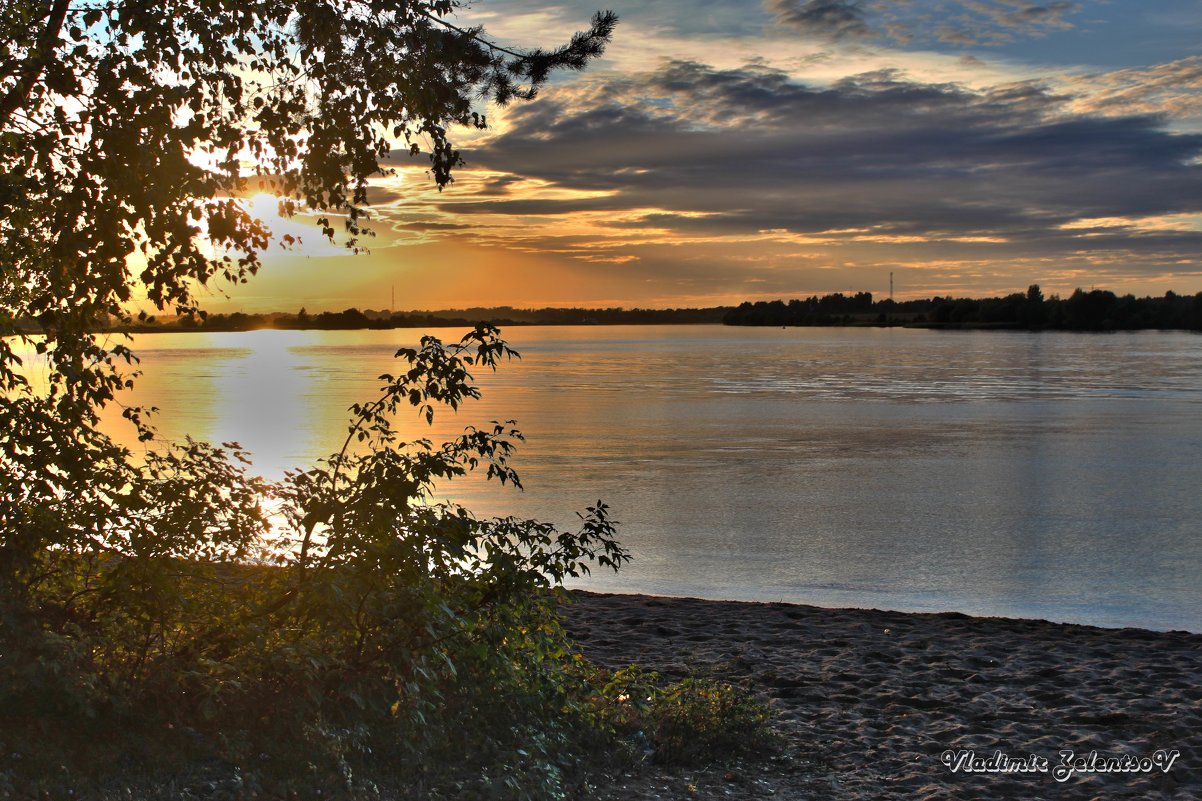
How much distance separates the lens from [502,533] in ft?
21.3

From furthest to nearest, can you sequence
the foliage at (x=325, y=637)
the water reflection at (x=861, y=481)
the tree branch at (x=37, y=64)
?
the water reflection at (x=861, y=481)
the tree branch at (x=37, y=64)
the foliage at (x=325, y=637)

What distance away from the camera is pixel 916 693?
7805mm

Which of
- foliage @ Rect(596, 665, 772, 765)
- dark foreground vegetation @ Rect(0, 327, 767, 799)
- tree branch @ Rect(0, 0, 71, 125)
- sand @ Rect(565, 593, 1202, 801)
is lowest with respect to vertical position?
sand @ Rect(565, 593, 1202, 801)

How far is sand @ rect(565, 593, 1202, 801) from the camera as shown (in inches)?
241

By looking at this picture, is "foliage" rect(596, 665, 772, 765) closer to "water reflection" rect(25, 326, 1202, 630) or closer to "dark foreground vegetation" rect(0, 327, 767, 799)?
"dark foreground vegetation" rect(0, 327, 767, 799)

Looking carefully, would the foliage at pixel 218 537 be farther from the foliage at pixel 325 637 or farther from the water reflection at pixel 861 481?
the water reflection at pixel 861 481

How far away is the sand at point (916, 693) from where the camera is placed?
6.13 meters

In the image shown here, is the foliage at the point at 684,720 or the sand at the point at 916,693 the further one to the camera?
the foliage at the point at 684,720

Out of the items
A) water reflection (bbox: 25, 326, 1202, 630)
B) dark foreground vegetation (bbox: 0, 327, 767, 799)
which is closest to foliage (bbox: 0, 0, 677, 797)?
dark foreground vegetation (bbox: 0, 327, 767, 799)

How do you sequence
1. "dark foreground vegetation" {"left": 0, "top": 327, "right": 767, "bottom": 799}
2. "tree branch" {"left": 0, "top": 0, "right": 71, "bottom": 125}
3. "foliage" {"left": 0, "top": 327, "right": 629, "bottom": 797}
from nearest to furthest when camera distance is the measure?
"dark foreground vegetation" {"left": 0, "top": 327, "right": 767, "bottom": 799} < "foliage" {"left": 0, "top": 327, "right": 629, "bottom": 797} < "tree branch" {"left": 0, "top": 0, "right": 71, "bottom": 125}

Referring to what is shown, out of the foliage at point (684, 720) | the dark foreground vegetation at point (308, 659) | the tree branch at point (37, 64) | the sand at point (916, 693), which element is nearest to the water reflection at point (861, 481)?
the sand at point (916, 693)

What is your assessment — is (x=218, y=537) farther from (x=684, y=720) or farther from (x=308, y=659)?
(x=684, y=720)

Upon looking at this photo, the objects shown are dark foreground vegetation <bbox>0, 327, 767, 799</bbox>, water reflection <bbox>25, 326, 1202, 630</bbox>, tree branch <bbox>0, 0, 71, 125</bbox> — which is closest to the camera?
dark foreground vegetation <bbox>0, 327, 767, 799</bbox>

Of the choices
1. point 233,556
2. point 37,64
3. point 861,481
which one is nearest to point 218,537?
point 233,556
